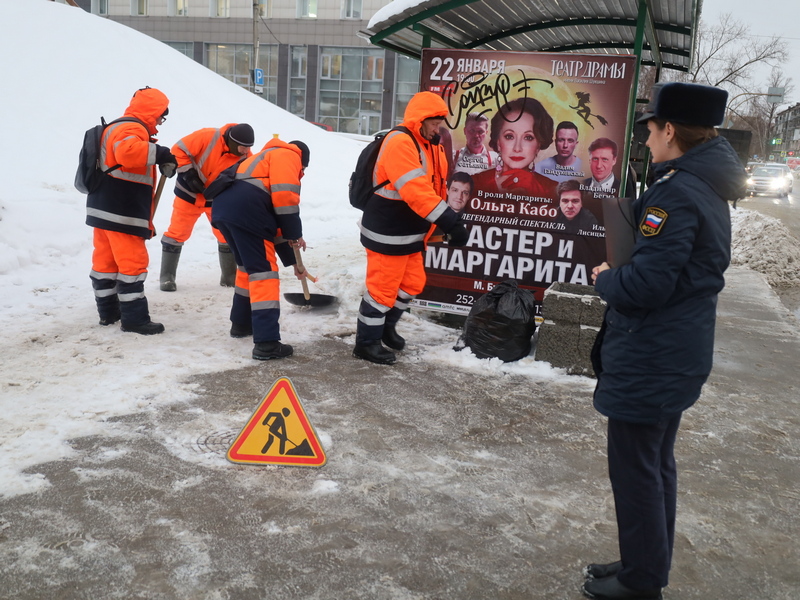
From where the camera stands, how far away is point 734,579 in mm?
2775

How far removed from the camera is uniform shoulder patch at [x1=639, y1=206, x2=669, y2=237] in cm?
225

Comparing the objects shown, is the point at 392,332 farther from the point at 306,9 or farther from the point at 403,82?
the point at 306,9

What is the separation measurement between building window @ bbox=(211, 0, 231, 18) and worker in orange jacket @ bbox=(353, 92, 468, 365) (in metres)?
41.0

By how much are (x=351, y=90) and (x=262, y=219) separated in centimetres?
3615

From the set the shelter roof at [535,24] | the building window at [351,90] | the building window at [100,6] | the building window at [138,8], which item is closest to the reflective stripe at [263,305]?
the shelter roof at [535,24]

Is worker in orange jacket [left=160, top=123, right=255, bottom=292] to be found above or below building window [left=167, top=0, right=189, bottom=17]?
below

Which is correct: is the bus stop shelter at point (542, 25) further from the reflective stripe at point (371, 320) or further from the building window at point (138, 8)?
the building window at point (138, 8)

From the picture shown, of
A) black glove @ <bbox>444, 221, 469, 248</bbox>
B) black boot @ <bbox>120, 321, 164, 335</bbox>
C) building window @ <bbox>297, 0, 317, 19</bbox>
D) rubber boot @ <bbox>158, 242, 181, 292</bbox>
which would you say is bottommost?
black boot @ <bbox>120, 321, 164, 335</bbox>

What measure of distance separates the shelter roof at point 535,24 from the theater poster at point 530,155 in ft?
A: 1.62

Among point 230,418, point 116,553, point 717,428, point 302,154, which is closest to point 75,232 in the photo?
point 302,154

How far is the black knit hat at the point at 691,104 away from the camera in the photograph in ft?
7.39

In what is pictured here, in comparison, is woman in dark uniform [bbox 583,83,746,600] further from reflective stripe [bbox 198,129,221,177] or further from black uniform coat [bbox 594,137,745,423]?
reflective stripe [bbox 198,129,221,177]

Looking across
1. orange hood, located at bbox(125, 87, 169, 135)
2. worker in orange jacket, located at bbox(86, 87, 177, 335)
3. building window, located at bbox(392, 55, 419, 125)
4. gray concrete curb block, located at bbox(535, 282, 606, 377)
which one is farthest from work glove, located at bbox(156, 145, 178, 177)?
building window, located at bbox(392, 55, 419, 125)

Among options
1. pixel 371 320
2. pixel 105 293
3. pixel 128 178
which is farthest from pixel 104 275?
pixel 371 320
